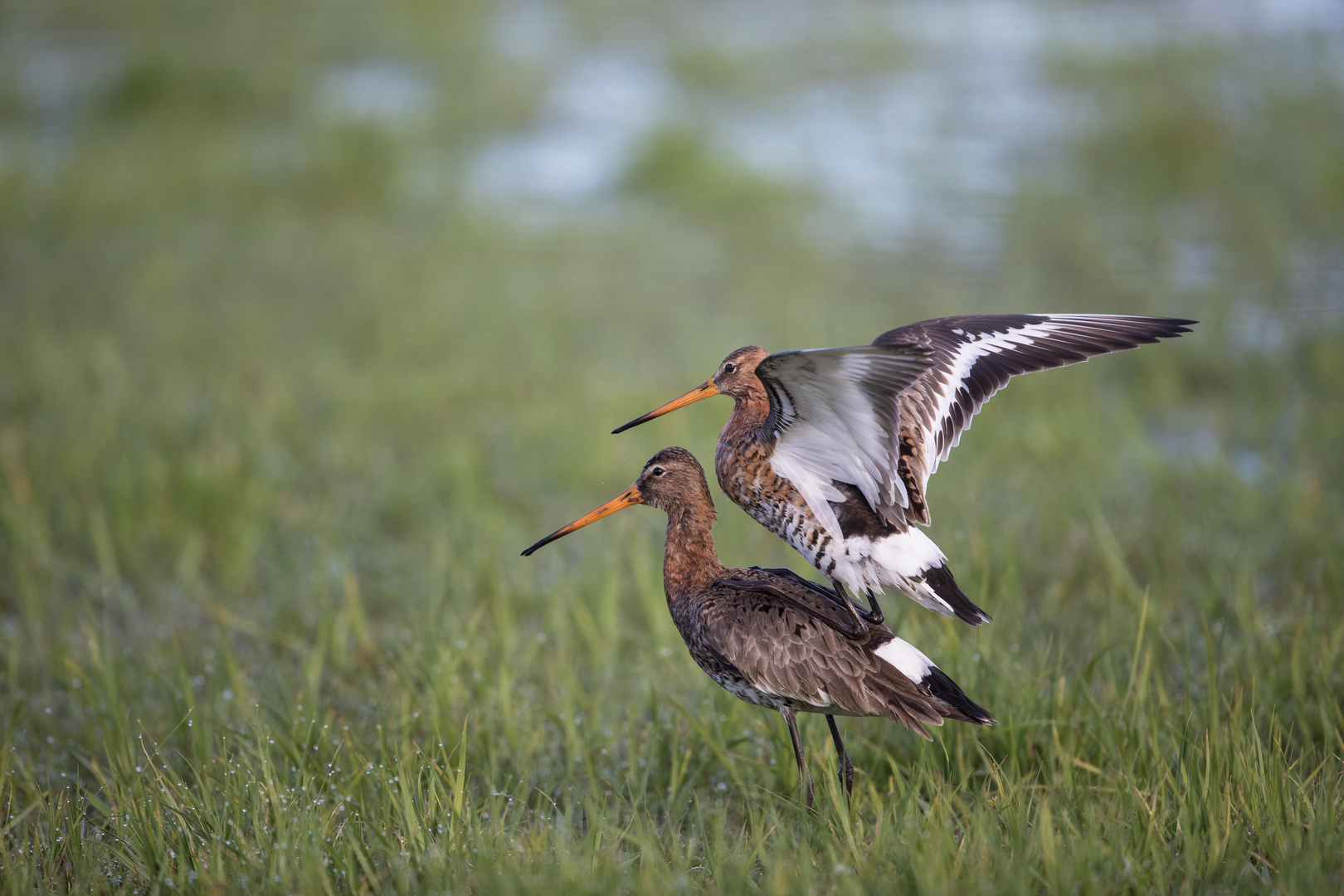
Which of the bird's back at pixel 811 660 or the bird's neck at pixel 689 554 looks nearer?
the bird's back at pixel 811 660

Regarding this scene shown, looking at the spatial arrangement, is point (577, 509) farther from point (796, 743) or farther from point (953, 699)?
point (953, 699)

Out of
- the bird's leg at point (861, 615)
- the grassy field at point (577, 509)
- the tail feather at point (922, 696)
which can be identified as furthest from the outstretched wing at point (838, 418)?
the grassy field at point (577, 509)

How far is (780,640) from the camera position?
2.91 metres

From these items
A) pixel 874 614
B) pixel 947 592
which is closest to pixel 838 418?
pixel 947 592

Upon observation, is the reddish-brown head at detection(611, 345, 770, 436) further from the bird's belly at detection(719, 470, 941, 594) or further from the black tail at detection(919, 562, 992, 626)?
the black tail at detection(919, 562, 992, 626)

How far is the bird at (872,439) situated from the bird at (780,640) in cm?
12

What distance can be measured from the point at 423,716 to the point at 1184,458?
4116 millimetres

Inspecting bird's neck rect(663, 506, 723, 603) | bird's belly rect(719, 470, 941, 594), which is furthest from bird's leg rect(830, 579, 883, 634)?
bird's neck rect(663, 506, 723, 603)

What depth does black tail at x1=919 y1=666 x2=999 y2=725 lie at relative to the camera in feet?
9.35

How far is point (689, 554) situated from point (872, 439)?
0.71 meters

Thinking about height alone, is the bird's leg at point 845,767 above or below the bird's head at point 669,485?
below

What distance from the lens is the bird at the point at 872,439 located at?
259 centimetres

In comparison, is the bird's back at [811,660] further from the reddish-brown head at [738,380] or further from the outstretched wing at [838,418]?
the reddish-brown head at [738,380]

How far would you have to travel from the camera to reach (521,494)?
233 inches
